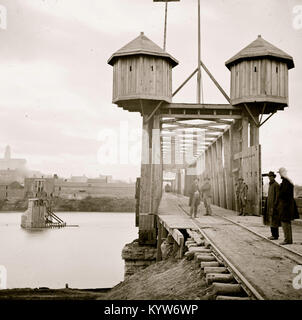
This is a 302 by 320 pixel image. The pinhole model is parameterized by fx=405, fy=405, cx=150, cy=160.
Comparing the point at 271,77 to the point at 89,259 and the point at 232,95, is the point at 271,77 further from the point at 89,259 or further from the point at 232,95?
the point at 89,259

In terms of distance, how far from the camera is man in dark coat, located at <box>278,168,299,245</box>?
9.50m

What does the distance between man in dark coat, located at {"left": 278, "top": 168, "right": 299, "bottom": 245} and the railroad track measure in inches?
14.8

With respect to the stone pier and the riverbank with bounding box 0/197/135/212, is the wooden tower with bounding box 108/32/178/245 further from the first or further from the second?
the riverbank with bounding box 0/197/135/212

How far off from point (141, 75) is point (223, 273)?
12.2 m

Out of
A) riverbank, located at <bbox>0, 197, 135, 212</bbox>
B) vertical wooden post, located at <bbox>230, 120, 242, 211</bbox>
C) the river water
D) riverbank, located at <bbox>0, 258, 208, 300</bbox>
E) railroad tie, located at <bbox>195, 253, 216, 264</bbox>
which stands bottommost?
the river water

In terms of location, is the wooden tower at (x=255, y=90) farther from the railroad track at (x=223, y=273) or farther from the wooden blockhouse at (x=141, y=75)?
the railroad track at (x=223, y=273)

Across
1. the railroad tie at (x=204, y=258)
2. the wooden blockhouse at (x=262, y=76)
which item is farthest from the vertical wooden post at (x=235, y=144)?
the railroad tie at (x=204, y=258)

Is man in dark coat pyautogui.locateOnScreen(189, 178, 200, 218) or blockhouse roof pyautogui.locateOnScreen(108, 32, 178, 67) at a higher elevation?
blockhouse roof pyautogui.locateOnScreen(108, 32, 178, 67)

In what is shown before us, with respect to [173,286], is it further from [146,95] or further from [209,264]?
[146,95]

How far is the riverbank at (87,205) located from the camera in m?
96.5

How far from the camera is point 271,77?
17828mm

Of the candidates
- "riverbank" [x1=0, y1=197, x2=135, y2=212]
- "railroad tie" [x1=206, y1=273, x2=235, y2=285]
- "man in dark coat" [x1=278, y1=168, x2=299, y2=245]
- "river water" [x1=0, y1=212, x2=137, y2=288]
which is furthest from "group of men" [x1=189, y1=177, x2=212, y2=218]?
"riverbank" [x1=0, y1=197, x2=135, y2=212]
